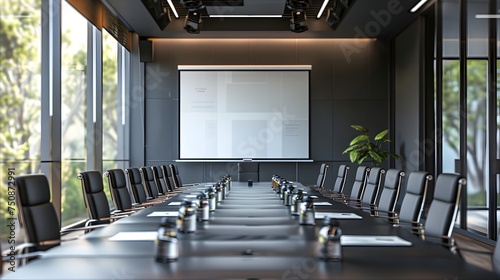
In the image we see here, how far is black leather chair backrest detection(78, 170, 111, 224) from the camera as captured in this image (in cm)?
467

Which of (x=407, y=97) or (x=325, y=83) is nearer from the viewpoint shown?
(x=407, y=97)

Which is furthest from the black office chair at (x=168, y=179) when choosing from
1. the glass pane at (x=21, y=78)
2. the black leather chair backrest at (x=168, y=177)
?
the glass pane at (x=21, y=78)

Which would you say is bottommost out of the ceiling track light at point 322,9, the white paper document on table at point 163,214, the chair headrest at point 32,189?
the white paper document on table at point 163,214

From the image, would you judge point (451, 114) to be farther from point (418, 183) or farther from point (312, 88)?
point (418, 183)

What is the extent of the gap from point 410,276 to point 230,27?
9207 mm

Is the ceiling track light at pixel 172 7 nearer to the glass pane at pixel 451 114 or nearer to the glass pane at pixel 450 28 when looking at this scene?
the glass pane at pixel 450 28

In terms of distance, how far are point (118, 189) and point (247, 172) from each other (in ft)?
13.4

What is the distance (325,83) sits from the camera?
460 inches

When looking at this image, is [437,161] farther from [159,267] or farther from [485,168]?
[159,267]

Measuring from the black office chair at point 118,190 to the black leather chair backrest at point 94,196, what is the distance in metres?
0.46

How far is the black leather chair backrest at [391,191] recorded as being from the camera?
526cm

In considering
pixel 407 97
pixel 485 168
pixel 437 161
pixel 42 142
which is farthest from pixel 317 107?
pixel 42 142

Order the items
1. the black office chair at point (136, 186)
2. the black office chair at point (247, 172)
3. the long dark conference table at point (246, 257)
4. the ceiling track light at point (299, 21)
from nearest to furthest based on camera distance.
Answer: the long dark conference table at point (246, 257) → the black office chair at point (136, 186) → the ceiling track light at point (299, 21) → the black office chair at point (247, 172)

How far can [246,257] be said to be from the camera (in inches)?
91.8
